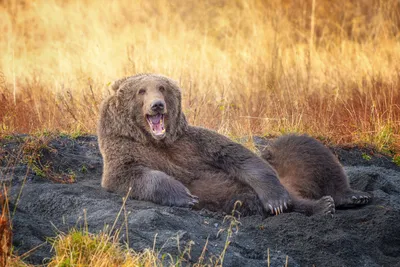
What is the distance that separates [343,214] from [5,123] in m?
4.74

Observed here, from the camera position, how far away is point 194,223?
16.8ft

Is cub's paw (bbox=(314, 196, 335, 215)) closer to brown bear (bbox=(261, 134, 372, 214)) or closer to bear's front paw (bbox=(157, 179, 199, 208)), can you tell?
brown bear (bbox=(261, 134, 372, 214))

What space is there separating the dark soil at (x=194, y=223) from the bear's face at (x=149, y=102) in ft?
2.53

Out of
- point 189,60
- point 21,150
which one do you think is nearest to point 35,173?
point 21,150

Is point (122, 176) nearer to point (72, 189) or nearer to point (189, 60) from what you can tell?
point (72, 189)

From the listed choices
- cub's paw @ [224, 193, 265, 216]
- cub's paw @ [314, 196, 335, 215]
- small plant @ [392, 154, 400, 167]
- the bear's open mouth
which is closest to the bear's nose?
the bear's open mouth

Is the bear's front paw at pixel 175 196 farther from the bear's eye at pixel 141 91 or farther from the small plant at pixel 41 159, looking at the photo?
the small plant at pixel 41 159

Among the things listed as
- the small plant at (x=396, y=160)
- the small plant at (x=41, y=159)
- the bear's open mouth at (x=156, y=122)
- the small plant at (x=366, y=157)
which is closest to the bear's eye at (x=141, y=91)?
the bear's open mouth at (x=156, y=122)

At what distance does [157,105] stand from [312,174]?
1.76m

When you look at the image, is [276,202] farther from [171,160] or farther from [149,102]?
[149,102]

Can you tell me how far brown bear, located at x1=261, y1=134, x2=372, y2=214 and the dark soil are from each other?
26 cm

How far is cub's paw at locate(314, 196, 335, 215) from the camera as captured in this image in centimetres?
584

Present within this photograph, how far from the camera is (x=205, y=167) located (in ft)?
20.5

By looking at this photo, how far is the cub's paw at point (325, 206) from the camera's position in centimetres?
584
